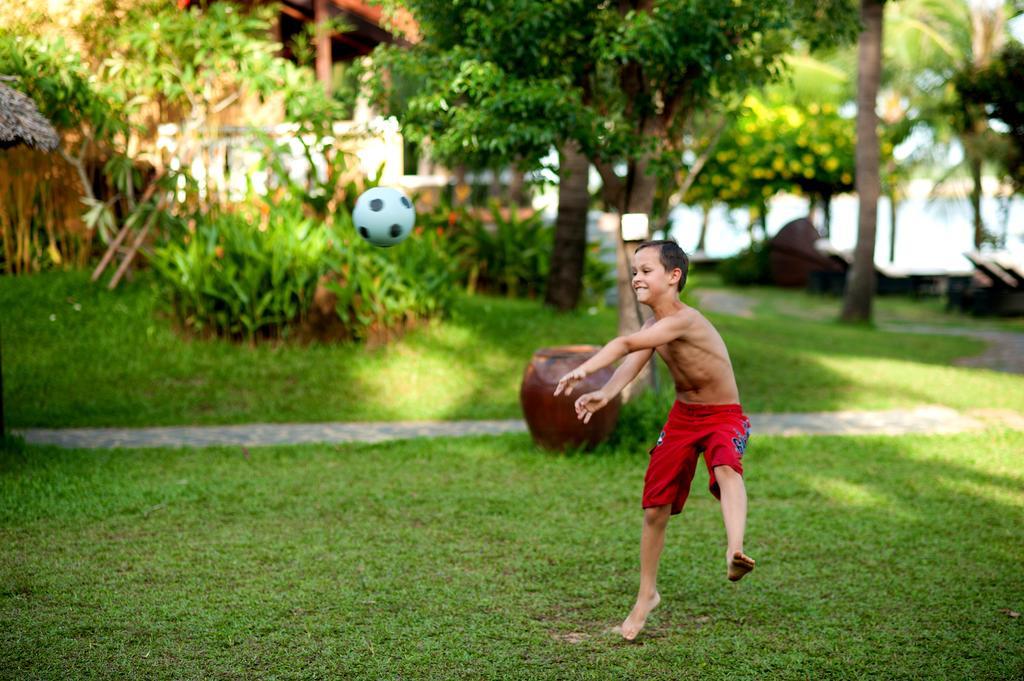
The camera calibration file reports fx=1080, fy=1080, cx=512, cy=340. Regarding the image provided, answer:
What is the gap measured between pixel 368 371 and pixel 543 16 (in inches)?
159

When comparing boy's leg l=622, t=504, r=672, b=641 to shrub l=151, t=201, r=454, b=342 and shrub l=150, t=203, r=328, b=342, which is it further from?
shrub l=150, t=203, r=328, b=342

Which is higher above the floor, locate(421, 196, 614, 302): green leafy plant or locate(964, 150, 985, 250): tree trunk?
locate(964, 150, 985, 250): tree trunk

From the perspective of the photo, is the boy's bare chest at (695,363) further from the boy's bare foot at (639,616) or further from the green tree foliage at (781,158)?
the green tree foliage at (781,158)

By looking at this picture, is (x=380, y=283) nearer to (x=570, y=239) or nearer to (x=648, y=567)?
(x=570, y=239)

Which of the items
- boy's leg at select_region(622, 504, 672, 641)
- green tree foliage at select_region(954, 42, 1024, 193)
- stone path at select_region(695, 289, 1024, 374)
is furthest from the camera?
green tree foliage at select_region(954, 42, 1024, 193)

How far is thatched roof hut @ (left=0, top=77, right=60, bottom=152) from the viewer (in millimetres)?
7195

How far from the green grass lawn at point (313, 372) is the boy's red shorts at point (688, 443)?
18.2 feet

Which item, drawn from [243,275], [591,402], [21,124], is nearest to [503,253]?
[243,275]

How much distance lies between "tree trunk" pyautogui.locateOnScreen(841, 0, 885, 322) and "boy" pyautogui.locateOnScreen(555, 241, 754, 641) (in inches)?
542

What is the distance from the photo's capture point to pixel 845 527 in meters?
6.28

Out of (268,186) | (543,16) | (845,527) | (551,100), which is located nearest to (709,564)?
(845,527)

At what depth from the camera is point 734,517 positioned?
408 centimetres

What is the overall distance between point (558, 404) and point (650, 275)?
3800mm

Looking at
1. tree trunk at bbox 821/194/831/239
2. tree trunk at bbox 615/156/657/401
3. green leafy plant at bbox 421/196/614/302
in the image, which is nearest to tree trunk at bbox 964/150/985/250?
tree trunk at bbox 821/194/831/239
